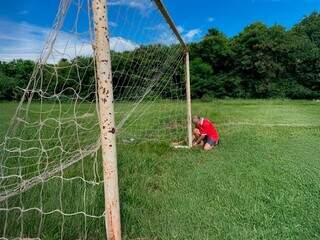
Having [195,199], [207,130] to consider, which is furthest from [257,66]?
[195,199]

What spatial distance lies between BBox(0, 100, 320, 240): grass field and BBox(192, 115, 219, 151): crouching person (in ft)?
1.86

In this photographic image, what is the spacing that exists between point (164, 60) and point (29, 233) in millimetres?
5169

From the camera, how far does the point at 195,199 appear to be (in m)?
4.08

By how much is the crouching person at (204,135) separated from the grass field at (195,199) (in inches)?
22.3

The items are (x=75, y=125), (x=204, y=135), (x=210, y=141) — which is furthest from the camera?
(x=204, y=135)

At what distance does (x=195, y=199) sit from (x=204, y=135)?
3324mm

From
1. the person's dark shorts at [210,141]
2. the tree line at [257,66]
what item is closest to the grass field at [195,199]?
the person's dark shorts at [210,141]

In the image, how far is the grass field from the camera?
125 inches

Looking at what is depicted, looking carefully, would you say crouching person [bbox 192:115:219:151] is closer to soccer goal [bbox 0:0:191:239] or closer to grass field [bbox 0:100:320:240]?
grass field [bbox 0:100:320:240]

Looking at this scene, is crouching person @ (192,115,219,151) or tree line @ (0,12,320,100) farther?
tree line @ (0,12,320,100)

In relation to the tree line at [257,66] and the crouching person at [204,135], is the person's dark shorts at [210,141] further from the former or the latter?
the tree line at [257,66]

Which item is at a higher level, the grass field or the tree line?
the tree line

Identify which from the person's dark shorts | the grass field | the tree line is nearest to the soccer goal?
the grass field

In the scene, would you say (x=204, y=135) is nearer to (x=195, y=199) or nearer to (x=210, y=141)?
(x=210, y=141)
